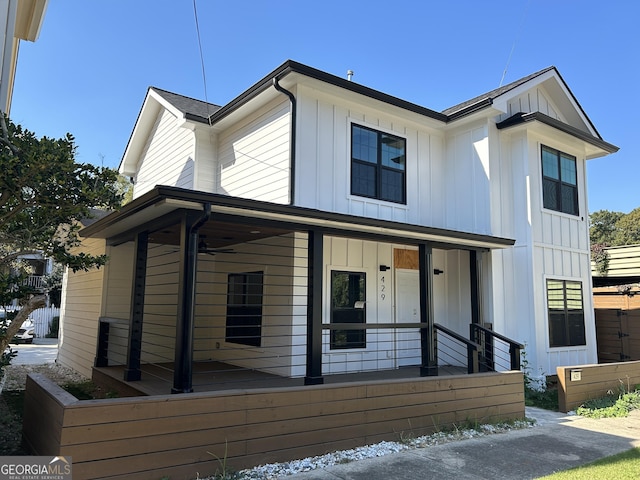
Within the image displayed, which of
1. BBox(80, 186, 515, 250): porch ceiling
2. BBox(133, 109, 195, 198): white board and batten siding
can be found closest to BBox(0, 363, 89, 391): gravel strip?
BBox(80, 186, 515, 250): porch ceiling

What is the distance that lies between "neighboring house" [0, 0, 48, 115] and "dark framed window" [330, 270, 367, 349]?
19.1 feet

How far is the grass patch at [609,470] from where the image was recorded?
5.09 m

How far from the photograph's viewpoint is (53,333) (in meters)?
22.7

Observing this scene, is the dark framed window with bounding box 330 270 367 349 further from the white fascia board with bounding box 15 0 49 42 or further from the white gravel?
the white fascia board with bounding box 15 0 49 42

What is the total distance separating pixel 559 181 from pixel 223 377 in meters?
8.73

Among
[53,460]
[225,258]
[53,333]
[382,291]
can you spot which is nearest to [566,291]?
[382,291]

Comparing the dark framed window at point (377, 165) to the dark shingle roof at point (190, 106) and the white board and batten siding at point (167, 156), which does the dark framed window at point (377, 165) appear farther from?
the white board and batten siding at point (167, 156)

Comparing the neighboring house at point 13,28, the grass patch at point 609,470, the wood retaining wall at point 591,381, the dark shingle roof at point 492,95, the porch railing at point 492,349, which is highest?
the dark shingle roof at point 492,95

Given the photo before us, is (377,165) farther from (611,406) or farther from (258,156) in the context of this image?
(611,406)

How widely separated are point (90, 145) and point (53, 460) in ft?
100

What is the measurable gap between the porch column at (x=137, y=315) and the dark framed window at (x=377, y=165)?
13.0 feet

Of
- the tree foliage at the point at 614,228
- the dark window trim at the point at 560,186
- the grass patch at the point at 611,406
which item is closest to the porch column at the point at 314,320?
the grass patch at the point at 611,406

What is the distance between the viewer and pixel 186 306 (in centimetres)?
562

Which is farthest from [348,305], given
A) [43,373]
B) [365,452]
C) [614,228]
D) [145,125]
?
[614,228]
